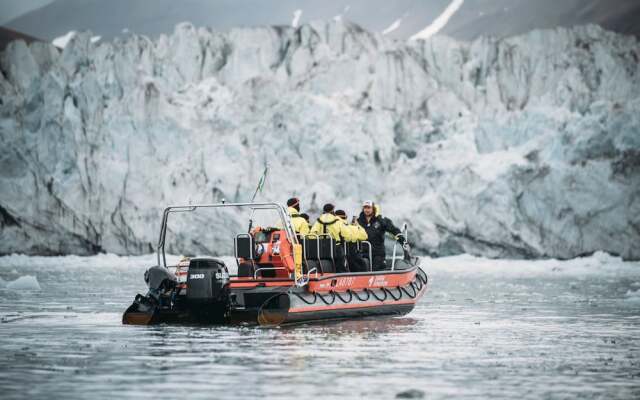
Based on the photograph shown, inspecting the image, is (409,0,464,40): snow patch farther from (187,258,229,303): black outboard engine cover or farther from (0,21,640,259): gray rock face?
(187,258,229,303): black outboard engine cover

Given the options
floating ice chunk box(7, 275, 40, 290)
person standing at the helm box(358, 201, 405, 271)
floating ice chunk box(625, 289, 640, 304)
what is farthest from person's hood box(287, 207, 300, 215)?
floating ice chunk box(7, 275, 40, 290)

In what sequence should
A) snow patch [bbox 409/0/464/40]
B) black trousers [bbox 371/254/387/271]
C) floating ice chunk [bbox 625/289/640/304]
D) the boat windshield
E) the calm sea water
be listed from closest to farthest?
the calm sea water < black trousers [bbox 371/254/387/271] < floating ice chunk [bbox 625/289/640/304] < the boat windshield < snow patch [bbox 409/0/464/40]

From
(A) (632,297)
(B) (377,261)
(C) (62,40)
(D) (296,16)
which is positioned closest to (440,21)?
(D) (296,16)

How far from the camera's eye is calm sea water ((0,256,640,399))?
6.68 m

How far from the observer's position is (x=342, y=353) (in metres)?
8.77

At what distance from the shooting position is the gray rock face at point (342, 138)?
29.6m

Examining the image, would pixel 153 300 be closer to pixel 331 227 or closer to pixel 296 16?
pixel 331 227

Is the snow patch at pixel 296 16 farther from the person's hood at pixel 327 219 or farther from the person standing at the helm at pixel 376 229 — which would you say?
the person's hood at pixel 327 219

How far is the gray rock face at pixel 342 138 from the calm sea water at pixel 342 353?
13311mm

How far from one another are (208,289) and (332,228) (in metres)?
2.29

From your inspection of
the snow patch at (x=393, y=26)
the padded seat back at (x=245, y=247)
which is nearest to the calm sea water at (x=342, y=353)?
the padded seat back at (x=245, y=247)

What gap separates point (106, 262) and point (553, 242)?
15155 mm

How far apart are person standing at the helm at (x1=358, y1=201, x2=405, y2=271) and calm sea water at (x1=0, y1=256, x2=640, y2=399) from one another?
994 millimetres

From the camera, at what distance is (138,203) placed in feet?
108
